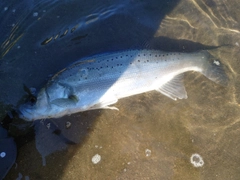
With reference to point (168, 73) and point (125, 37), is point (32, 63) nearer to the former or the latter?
point (125, 37)

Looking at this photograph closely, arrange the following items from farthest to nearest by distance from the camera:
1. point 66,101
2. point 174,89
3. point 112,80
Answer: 1. point 174,89
2. point 112,80
3. point 66,101

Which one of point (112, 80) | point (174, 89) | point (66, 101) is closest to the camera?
point (66, 101)

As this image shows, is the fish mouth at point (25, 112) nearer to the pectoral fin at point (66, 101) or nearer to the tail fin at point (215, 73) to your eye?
the pectoral fin at point (66, 101)

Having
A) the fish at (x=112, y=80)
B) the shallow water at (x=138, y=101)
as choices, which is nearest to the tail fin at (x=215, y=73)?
the fish at (x=112, y=80)

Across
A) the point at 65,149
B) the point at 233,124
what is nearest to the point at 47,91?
the point at 65,149

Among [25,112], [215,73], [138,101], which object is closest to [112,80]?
[138,101]

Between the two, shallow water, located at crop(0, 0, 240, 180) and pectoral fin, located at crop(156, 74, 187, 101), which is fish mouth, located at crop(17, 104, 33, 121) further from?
pectoral fin, located at crop(156, 74, 187, 101)

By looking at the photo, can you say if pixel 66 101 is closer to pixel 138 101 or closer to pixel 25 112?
pixel 25 112
